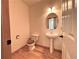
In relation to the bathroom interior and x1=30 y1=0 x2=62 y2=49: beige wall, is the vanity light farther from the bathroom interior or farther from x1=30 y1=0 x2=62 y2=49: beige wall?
x1=30 y1=0 x2=62 y2=49: beige wall

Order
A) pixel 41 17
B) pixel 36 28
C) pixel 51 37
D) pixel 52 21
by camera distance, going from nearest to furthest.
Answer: pixel 51 37 < pixel 52 21 < pixel 41 17 < pixel 36 28

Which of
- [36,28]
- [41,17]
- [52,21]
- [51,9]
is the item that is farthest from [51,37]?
[36,28]

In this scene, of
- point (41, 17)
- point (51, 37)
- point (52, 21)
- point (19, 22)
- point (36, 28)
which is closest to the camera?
point (51, 37)

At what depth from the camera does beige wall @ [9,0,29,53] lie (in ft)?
15.1

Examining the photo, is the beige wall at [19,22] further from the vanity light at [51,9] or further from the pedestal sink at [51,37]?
the pedestal sink at [51,37]

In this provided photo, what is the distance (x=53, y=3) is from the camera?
4.95m

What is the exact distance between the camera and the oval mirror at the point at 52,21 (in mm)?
4910

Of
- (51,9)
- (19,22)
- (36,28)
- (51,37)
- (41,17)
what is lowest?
(51,37)

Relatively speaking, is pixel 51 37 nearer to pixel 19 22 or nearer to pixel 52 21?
pixel 52 21

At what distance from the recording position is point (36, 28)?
232 inches

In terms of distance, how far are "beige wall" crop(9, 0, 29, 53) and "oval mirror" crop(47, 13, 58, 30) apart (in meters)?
1.23

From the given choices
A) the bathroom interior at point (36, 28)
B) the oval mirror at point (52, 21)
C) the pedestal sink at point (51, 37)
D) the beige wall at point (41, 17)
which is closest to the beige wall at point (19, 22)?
the bathroom interior at point (36, 28)

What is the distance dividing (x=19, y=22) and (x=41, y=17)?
1114mm

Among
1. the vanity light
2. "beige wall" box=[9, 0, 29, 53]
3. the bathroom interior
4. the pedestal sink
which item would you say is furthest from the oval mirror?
"beige wall" box=[9, 0, 29, 53]
